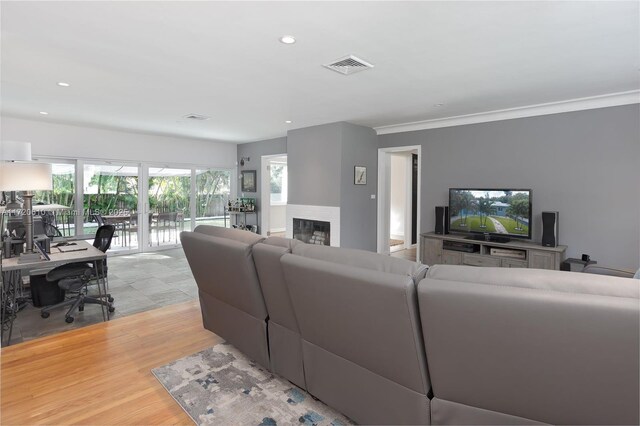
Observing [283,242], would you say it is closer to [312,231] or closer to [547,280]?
[547,280]

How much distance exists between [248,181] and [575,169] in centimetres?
648

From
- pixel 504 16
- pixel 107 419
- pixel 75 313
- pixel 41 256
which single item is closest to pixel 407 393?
pixel 107 419

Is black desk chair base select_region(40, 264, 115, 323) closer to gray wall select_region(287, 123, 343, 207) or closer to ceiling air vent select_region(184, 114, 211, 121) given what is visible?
ceiling air vent select_region(184, 114, 211, 121)

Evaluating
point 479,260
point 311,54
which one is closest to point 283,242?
point 311,54

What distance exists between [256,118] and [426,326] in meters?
4.86

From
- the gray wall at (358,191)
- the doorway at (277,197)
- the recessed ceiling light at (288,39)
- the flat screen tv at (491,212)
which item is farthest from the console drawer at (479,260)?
the doorway at (277,197)

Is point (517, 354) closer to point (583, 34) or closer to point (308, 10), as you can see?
point (308, 10)

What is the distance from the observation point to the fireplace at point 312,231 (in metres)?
6.15

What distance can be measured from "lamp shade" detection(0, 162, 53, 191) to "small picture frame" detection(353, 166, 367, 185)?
14.0 ft

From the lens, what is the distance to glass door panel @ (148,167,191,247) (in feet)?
24.8

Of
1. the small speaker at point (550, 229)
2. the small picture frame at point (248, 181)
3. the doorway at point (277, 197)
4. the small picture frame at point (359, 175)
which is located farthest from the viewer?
the doorway at point (277, 197)

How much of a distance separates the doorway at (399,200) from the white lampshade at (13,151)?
5120mm

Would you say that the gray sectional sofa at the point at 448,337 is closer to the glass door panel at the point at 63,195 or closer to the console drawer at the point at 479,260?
the console drawer at the point at 479,260

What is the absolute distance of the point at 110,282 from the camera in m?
4.93
